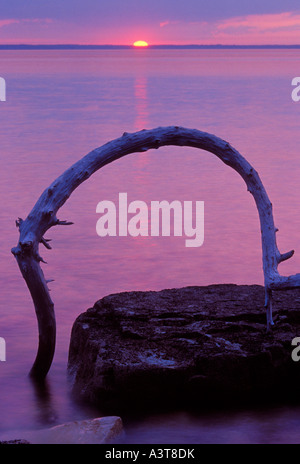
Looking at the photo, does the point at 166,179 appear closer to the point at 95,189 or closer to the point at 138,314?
the point at 95,189

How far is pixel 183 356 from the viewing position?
19.5 feet

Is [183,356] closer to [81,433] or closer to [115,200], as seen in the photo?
[81,433]

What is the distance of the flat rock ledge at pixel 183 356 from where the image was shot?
230 inches

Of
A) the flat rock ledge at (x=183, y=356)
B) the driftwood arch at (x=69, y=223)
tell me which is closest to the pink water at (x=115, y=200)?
the flat rock ledge at (x=183, y=356)

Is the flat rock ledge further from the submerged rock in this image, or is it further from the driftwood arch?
the submerged rock

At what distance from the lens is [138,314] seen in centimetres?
645

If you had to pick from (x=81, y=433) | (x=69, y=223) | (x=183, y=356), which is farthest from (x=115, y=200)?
(x=81, y=433)

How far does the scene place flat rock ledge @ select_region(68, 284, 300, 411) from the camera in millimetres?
5844

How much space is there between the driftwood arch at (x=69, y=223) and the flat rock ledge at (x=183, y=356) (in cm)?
24

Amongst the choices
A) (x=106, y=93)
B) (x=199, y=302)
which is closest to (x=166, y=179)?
(x=199, y=302)

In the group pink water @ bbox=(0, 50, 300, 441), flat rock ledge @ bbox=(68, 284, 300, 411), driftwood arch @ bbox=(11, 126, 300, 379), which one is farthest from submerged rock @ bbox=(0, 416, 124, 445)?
driftwood arch @ bbox=(11, 126, 300, 379)

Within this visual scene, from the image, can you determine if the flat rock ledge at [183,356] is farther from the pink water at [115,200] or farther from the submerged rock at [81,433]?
the submerged rock at [81,433]

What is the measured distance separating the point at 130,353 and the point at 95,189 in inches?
314

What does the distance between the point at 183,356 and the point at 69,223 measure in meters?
1.09
